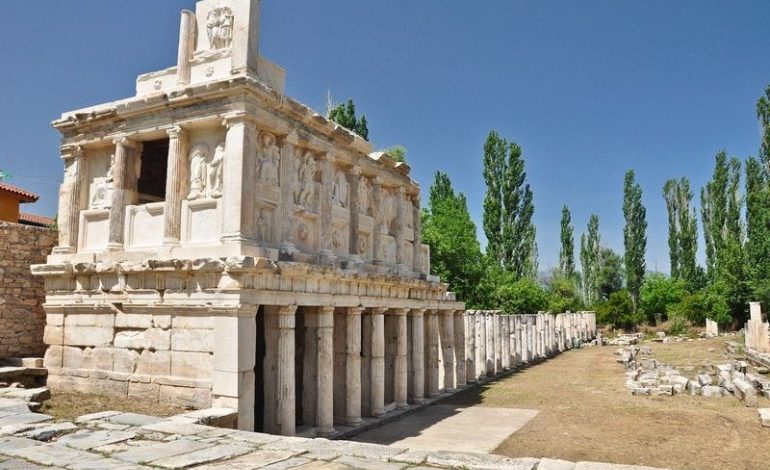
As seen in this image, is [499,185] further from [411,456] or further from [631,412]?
[411,456]

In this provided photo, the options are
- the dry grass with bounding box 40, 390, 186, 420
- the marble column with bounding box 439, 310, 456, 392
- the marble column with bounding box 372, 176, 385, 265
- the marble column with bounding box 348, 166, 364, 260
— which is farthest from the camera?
the marble column with bounding box 439, 310, 456, 392

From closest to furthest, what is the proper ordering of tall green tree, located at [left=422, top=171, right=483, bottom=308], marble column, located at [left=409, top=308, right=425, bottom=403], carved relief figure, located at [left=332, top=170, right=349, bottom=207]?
carved relief figure, located at [left=332, top=170, right=349, bottom=207], marble column, located at [left=409, top=308, right=425, bottom=403], tall green tree, located at [left=422, top=171, right=483, bottom=308]

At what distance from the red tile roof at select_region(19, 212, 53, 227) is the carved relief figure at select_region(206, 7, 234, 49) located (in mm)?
27347

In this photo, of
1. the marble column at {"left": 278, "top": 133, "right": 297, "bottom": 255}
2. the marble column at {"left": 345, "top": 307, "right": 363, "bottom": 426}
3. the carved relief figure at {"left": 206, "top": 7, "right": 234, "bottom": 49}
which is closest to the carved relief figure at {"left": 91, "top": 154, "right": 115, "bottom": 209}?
the carved relief figure at {"left": 206, "top": 7, "right": 234, "bottom": 49}

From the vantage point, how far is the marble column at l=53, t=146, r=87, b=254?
42.0 ft

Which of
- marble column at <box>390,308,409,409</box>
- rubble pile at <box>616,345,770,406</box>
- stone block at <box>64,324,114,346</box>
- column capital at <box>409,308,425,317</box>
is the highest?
column capital at <box>409,308,425,317</box>

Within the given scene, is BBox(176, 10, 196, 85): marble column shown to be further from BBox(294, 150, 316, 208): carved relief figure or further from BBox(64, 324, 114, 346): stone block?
BBox(64, 324, 114, 346): stone block

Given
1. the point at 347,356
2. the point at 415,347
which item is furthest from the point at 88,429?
the point at 415,347

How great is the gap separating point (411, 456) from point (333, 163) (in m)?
8.63

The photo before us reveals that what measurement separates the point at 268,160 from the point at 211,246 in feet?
6.72

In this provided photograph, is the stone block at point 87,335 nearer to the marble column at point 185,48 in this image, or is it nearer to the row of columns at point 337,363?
the row of columns at point 337,363

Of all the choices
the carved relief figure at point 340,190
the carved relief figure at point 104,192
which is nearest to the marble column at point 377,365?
the carved relief figure at point 340,190

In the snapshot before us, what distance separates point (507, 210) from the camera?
1740 inches

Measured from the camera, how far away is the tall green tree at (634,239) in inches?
2100
